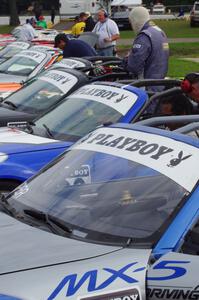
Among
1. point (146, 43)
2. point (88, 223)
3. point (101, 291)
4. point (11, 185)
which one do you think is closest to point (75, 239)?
point (88, 223)

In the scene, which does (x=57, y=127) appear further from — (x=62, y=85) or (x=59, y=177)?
(x=59, y=177)

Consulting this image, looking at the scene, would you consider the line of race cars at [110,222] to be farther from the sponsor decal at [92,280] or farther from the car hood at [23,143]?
the car hood at [23,143]

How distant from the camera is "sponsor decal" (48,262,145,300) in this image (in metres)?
3.16

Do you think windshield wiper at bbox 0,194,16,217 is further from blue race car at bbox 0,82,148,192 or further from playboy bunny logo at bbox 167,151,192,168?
blue race car at bbox 0,82,148,192

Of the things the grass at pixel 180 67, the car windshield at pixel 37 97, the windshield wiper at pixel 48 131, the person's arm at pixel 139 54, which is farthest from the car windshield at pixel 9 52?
the windshield wiper at pixel 48 131

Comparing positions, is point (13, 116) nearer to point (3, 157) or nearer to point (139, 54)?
point (139, 54)

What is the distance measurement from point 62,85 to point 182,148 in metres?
4.75

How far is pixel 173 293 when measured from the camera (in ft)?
10.7

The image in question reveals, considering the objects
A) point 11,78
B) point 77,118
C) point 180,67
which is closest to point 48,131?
point 77,118

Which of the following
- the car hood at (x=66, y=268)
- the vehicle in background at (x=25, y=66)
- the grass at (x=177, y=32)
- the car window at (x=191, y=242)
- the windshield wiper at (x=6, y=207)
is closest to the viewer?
the car hood at (x=66, y=268)

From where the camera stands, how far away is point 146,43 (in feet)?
30.1

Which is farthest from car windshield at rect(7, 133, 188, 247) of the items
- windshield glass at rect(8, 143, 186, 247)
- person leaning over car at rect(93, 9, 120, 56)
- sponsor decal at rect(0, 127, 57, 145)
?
person leaning over car at rect(93, 9, 120, 56)

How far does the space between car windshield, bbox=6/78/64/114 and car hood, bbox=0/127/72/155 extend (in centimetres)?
160

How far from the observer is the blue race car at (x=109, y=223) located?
322 cm
